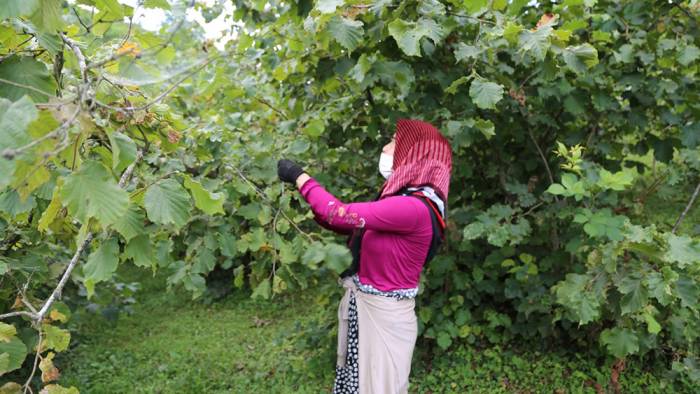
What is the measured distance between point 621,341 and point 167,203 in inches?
94.4

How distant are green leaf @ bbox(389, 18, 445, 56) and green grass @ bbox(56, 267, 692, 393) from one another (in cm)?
206

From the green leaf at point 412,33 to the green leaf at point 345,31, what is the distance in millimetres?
126

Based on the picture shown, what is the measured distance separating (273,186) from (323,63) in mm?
713

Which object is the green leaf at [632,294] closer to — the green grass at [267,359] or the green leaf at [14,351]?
the green grass at [267,359]

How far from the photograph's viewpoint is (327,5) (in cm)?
177

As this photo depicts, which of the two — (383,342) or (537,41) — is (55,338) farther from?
(537,41)

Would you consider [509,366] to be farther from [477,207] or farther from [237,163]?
[237,163]

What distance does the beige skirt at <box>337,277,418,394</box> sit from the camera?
2248 millimetres

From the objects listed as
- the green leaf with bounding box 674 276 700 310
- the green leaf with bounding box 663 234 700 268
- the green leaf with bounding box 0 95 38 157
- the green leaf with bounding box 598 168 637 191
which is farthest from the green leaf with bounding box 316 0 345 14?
the green leaf with bounding box 674 276 700 310

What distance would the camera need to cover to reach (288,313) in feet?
17.4

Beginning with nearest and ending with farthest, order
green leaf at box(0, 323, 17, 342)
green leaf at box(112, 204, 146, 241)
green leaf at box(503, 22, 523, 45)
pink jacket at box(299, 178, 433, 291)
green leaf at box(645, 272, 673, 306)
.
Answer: green leaf at box(112, 204, 146, 241), green leaf at box(0, 323, 17, 342), green leaf at box(503, 22, 523, 45), pink jacket at box(299, 178, 433, 291), green leaf at box(645, 272, 673, 306)

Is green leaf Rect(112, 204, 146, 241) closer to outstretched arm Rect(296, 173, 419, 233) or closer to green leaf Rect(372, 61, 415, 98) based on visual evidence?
outstretched arm Rect(296, 173, 419, 233)

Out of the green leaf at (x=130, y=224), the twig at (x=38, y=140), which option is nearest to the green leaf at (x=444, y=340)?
the green leaf at (x=130, y=224)

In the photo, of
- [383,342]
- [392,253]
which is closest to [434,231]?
[392,253]
